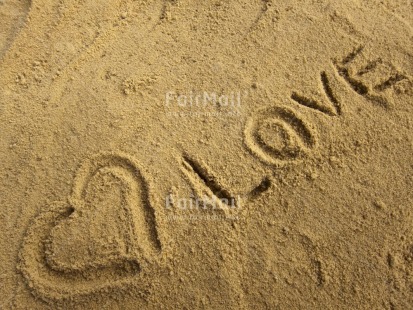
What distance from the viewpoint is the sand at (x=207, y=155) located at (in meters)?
1.54

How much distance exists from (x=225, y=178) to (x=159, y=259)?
0.43 m

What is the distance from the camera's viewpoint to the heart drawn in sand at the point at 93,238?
5.08 feet

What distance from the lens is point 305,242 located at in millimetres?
1579

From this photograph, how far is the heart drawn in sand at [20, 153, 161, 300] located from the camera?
1549mm

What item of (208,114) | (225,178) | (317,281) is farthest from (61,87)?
(317,281)

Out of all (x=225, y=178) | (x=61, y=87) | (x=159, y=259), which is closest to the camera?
(x=159, y=259)

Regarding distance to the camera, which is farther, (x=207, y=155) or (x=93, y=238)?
(x=207, y=155)

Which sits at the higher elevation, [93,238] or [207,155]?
[207,155]

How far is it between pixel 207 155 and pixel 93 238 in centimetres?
59

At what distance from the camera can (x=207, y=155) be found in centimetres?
168

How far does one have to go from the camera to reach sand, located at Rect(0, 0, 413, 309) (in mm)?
1544

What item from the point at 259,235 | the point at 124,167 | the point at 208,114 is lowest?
the point at 259,235

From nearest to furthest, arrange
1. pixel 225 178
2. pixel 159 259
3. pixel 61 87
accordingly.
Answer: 1. pixel 159 259
2. pixel 225 178
3. pixel 61 87

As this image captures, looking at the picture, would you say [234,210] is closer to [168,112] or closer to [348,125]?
[168,112]
